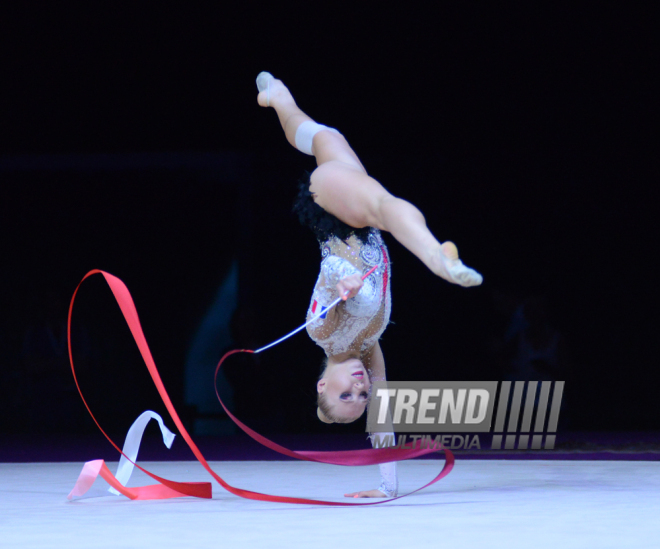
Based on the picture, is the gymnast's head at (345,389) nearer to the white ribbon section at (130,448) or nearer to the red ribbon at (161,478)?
the red ribbon at (161,478)

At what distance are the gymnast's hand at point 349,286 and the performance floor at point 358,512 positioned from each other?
2.60ft

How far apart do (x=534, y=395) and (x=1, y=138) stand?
436cm

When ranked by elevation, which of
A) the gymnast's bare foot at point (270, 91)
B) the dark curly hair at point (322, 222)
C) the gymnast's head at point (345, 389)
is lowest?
the gymnast's head at point (345, 389)

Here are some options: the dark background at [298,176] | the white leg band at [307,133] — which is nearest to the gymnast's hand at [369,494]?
the white leg band at [307,133]

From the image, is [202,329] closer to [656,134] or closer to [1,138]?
[1,138]

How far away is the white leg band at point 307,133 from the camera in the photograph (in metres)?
3.94

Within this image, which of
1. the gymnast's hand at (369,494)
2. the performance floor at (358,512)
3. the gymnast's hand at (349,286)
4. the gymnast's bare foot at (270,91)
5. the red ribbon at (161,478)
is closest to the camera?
the performance floor at (358,512)

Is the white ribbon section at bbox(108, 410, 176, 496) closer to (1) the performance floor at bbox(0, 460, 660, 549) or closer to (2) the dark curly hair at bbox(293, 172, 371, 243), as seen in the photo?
(1) the performance floor at bbox(0, 460, 660, 549)

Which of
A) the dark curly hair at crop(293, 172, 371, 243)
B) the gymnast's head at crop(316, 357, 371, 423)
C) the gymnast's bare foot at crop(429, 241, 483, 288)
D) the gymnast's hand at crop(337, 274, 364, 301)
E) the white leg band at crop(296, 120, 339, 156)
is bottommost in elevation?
the gymnast's head at crop(316, 357, 371, 423)

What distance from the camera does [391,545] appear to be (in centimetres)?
242

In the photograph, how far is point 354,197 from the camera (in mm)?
3334

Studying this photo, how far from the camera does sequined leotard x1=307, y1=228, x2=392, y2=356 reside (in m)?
3.47

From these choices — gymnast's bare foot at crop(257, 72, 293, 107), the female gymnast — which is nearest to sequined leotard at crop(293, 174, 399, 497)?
the female gymnast

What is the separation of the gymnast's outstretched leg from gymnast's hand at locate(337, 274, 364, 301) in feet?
0.71
